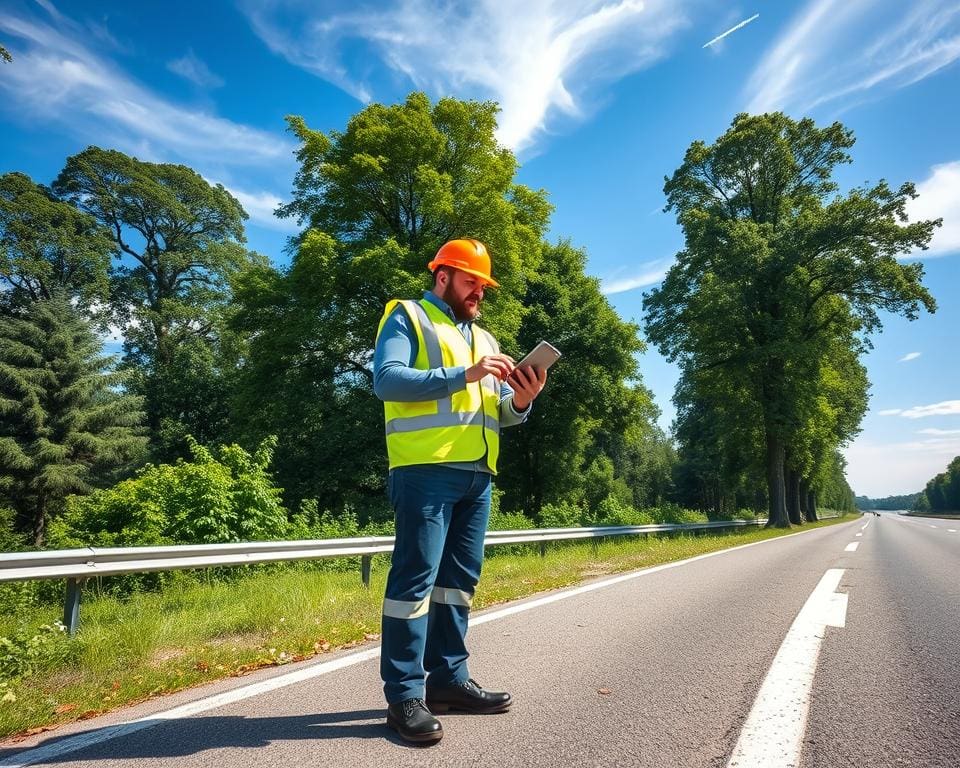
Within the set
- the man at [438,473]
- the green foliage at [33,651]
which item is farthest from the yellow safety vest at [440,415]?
the green foliage at [33,651]

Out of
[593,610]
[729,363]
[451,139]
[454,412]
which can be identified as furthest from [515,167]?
[454,412]

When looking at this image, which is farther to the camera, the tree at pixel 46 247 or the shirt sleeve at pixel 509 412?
the tree at pixel 46 247

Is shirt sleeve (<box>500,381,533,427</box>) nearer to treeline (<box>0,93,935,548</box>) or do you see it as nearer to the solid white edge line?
the solid white edge line

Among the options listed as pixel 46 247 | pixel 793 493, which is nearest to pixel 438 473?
pixel 46 247

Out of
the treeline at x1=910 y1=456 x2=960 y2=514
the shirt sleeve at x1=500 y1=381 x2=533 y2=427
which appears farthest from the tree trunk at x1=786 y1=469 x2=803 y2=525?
the treeline at x1=910 y1=456 x2=960 y2=514

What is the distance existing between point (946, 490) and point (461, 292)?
16905cm

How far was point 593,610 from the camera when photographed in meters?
5.36

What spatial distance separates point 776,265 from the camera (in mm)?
23469

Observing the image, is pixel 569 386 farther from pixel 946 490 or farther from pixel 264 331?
pixel 946 490

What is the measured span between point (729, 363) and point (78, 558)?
84.2ft

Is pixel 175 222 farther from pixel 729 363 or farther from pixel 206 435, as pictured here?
pixel 729 363

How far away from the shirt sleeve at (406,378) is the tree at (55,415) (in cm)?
2404

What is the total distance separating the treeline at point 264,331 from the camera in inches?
672

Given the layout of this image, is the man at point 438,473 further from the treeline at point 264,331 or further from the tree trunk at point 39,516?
the tree trunk at point 39,516
